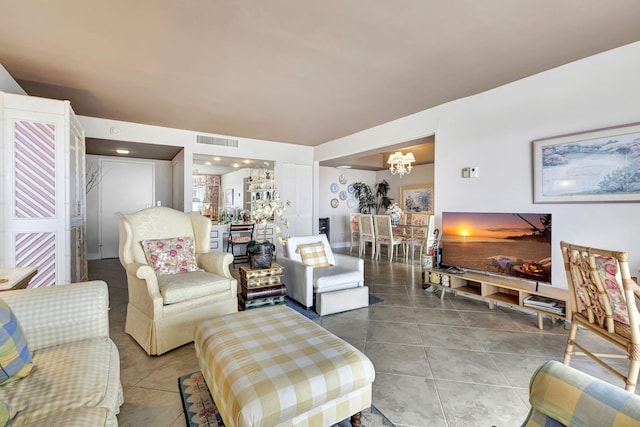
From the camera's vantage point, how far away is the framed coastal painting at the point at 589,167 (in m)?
2.45

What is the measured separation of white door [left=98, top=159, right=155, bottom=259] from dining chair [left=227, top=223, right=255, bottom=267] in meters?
2.46

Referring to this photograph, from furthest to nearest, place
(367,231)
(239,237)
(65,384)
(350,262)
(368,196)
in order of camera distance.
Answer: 1. (368,196)
2. (367,231)
3. (239,237)
4. (350,262)
5. (65,384)

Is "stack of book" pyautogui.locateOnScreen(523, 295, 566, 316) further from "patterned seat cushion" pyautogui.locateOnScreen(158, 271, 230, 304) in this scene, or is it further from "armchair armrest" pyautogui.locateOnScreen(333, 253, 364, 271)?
"patterned seat cushion" pyautogui.locateOnScreen(158, 271, 230, 304)

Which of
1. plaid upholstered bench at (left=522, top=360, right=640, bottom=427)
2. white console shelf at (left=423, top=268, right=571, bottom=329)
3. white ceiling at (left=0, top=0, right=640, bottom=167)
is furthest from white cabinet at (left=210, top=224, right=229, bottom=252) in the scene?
plaid upholstered bench at (left=522, top=360, right=640, bottom=427)

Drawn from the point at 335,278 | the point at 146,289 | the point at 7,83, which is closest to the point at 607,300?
the point at 335,278

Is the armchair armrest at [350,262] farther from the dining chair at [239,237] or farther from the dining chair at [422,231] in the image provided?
the dining chair at [239,237]

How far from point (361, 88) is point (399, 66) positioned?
616mm

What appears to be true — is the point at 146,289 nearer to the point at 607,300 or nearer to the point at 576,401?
the point at 576,401

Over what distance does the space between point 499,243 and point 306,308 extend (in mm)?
2242

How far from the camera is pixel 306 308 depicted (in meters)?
3.13

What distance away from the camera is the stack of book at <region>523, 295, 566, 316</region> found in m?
2.66

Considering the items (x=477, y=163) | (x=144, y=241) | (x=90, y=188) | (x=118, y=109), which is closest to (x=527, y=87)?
(x=477, y=163)

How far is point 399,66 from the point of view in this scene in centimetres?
276

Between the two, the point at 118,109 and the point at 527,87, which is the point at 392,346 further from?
the point at 118,109
